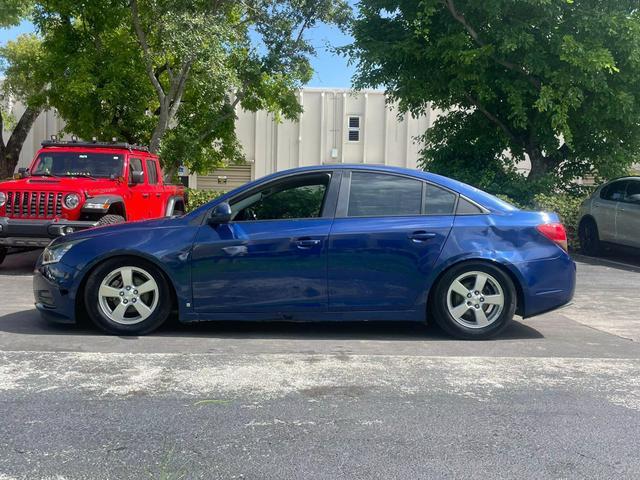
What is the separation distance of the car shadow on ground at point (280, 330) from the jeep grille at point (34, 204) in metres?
2.96

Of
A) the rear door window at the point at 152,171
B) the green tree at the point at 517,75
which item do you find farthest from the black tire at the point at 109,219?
the green tree at the point at 517,75

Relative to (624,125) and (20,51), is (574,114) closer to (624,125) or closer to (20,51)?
(624,125)

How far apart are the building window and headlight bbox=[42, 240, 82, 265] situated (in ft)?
82.2

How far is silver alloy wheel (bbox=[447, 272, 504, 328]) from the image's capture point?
18.7 ft

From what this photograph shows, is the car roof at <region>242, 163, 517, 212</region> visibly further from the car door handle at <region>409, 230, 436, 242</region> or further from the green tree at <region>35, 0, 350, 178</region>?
the green tree at <region>35, 0, 350, 178</region>

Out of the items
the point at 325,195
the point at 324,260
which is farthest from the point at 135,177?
the point at 324,260

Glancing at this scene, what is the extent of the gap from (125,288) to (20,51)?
19153mm

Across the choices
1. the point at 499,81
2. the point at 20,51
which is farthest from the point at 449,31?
the point at 20,51

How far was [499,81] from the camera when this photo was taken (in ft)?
47.0

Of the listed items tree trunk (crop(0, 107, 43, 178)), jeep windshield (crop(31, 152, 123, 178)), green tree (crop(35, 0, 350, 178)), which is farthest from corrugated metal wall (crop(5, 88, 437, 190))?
jeep windshield (crop(31, 152, 123, 178))

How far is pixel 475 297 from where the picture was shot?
5.73m

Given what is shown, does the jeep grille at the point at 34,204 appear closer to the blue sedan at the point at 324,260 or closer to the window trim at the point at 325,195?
the blue sedan at the point at 324,260

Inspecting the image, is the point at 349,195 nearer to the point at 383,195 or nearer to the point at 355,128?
the point at 383,195

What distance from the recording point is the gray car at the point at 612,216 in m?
11.5
